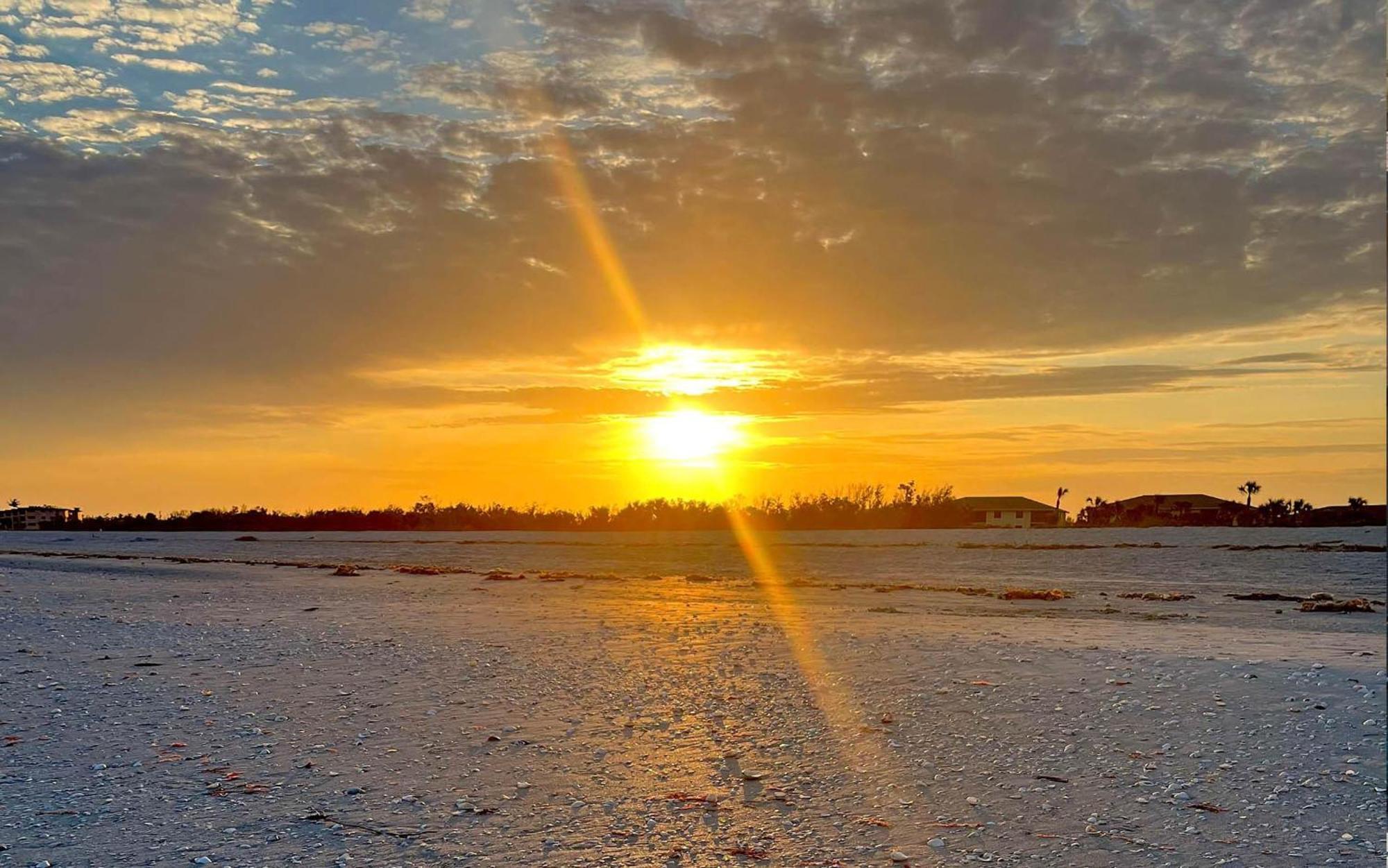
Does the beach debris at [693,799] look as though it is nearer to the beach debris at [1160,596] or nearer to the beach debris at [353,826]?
the beach debris at [353,826]

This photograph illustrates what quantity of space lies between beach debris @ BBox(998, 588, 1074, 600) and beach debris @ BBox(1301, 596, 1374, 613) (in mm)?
4681

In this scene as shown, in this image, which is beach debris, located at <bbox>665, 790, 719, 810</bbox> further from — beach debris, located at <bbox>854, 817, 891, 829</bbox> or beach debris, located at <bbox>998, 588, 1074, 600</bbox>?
beach debris, located at <bbox>998, 588, 1074, 600</bbox>

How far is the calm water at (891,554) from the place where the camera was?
3266 cm

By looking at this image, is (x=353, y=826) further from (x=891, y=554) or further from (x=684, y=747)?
(x=891, y=554)

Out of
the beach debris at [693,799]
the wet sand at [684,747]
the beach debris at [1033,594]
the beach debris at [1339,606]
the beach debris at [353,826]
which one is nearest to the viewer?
the wet sand at [684,747]

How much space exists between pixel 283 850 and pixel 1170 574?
3191cm

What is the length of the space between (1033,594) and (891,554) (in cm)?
1997

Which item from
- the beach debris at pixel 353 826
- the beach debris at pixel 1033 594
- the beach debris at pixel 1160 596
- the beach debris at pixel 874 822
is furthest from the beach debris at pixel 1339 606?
the beach debris at pixel 353 826

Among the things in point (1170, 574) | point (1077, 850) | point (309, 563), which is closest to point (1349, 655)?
point (1077, 850)

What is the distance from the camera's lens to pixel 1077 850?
19.7 feet

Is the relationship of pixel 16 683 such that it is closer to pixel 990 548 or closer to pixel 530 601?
pixel 530 601

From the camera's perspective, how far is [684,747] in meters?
8.16

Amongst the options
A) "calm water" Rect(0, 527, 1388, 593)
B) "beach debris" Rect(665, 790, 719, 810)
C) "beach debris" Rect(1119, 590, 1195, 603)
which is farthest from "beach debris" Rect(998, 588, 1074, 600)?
"beach debris" Rect(665, 790, 719, 810)

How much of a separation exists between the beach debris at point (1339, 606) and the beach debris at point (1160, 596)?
105 inches
